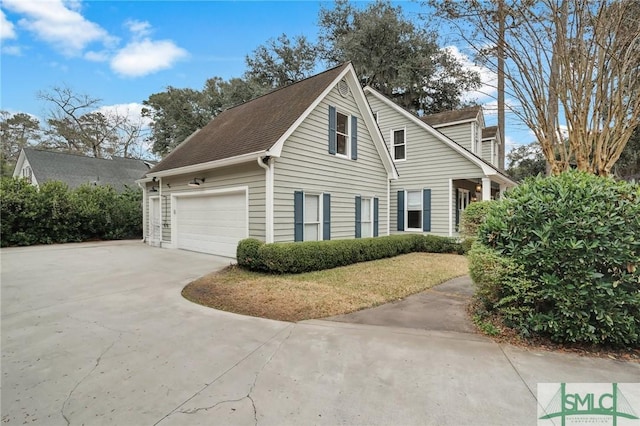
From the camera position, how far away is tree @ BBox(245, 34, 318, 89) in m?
25.2

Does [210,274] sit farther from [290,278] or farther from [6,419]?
[6,419]

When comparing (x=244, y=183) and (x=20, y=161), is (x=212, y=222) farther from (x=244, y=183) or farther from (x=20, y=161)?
(x=20, y=161)

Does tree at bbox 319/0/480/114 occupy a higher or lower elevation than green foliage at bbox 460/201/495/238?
higher

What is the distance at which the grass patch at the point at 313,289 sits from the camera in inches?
198

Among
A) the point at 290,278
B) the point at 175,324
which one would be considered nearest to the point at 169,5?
the point at 290,278

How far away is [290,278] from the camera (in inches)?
282

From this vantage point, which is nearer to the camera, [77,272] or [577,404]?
[577,404]

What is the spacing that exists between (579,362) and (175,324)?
4.76m

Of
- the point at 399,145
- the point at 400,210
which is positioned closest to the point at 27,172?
the point at 399,145

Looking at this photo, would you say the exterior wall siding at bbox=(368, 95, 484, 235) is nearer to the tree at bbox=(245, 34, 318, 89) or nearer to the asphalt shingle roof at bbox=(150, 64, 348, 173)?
the asphalt shingle roof at bbox=(150, 64, 348, 173)

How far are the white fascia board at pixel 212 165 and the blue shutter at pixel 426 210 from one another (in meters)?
8.00

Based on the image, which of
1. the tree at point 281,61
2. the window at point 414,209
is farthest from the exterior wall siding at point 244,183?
the tree at point 281,61

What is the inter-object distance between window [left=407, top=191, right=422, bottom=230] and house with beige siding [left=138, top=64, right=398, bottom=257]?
154cm

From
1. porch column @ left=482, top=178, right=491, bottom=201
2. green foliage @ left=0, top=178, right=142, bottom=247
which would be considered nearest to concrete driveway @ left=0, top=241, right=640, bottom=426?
porch column @ left=482, top=178, right=491, bottom=201
